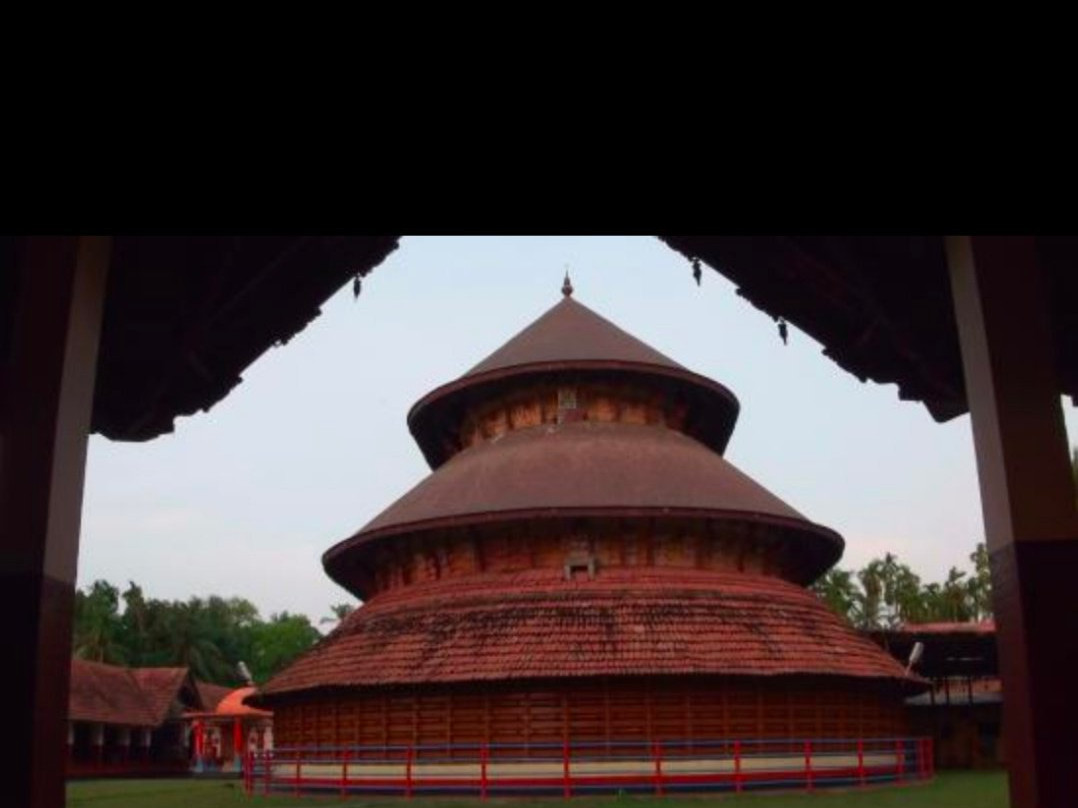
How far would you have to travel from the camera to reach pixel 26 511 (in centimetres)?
488

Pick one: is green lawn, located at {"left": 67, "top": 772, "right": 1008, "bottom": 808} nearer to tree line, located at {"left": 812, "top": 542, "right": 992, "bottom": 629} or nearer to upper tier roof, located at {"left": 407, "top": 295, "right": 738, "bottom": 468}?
upper tier roof, located at {"left": 407, "top": 295, "right": 738, "bottom": 468}

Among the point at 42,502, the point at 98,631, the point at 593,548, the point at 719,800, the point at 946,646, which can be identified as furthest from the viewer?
the point at 98,631

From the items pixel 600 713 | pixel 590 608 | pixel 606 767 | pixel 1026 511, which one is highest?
pixel 590 608

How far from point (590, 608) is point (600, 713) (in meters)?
2.10

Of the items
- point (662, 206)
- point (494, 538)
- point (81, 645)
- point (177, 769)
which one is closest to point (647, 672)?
point (494, 538)

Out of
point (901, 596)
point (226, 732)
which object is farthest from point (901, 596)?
point (226, 732)

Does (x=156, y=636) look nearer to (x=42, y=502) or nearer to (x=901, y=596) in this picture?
(x=901, y=596)

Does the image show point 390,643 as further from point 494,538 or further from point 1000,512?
point 1000,512

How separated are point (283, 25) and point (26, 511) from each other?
3251mm

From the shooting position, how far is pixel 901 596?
73625 millimetres

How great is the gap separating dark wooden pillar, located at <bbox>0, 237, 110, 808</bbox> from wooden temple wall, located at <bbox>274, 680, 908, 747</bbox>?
16155 millimetres

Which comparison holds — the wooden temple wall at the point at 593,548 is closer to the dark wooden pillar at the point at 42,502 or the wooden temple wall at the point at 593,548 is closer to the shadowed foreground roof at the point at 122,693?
the dark wooden pillar at the point at 42,502

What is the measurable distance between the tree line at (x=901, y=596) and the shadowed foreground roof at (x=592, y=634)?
4865 cm

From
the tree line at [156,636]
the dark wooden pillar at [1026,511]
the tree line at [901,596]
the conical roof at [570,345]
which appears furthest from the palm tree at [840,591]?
the dark wooden pillar at [1026,511]
